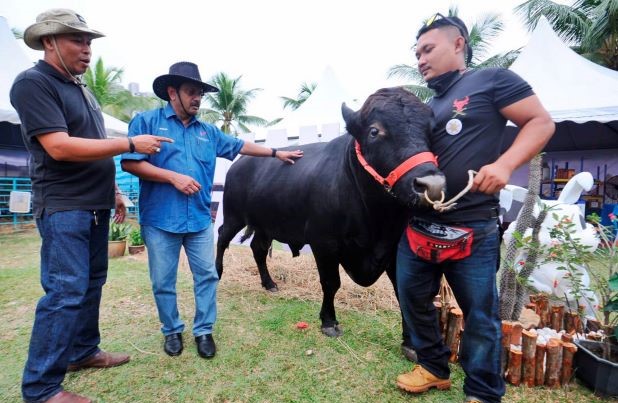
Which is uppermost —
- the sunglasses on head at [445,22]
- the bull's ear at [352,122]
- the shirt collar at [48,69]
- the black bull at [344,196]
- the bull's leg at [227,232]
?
the sunglasses on head at [445,22]

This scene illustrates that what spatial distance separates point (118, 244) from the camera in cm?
645

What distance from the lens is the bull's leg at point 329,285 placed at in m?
3.31

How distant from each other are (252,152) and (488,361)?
2.57 meters

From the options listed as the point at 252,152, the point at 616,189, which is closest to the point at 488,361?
the point at 252,152

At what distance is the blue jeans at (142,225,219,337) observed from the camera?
113 inches

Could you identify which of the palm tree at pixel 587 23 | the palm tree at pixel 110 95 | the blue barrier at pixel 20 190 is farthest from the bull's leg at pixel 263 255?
the palm tree at pixel 110 95

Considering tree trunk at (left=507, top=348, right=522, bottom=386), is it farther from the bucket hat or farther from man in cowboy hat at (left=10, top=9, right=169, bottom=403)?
the bucket hat

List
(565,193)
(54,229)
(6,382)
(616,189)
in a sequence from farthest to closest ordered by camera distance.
→ (616,189) → (565,193) → (6,382) → (54,229)

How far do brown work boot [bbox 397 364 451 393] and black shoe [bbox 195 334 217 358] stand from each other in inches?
60.2

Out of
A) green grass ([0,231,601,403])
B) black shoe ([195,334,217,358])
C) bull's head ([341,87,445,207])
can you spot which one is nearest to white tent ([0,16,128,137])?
green grass ([0,231,601,403])

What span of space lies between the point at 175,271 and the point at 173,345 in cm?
64

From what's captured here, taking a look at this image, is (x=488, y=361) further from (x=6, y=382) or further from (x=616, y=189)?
(x=616, y=189)

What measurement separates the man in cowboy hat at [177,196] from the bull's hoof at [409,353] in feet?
5.28

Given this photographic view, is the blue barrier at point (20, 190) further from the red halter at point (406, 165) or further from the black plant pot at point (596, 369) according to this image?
the black plant pot at point (596, 369)
